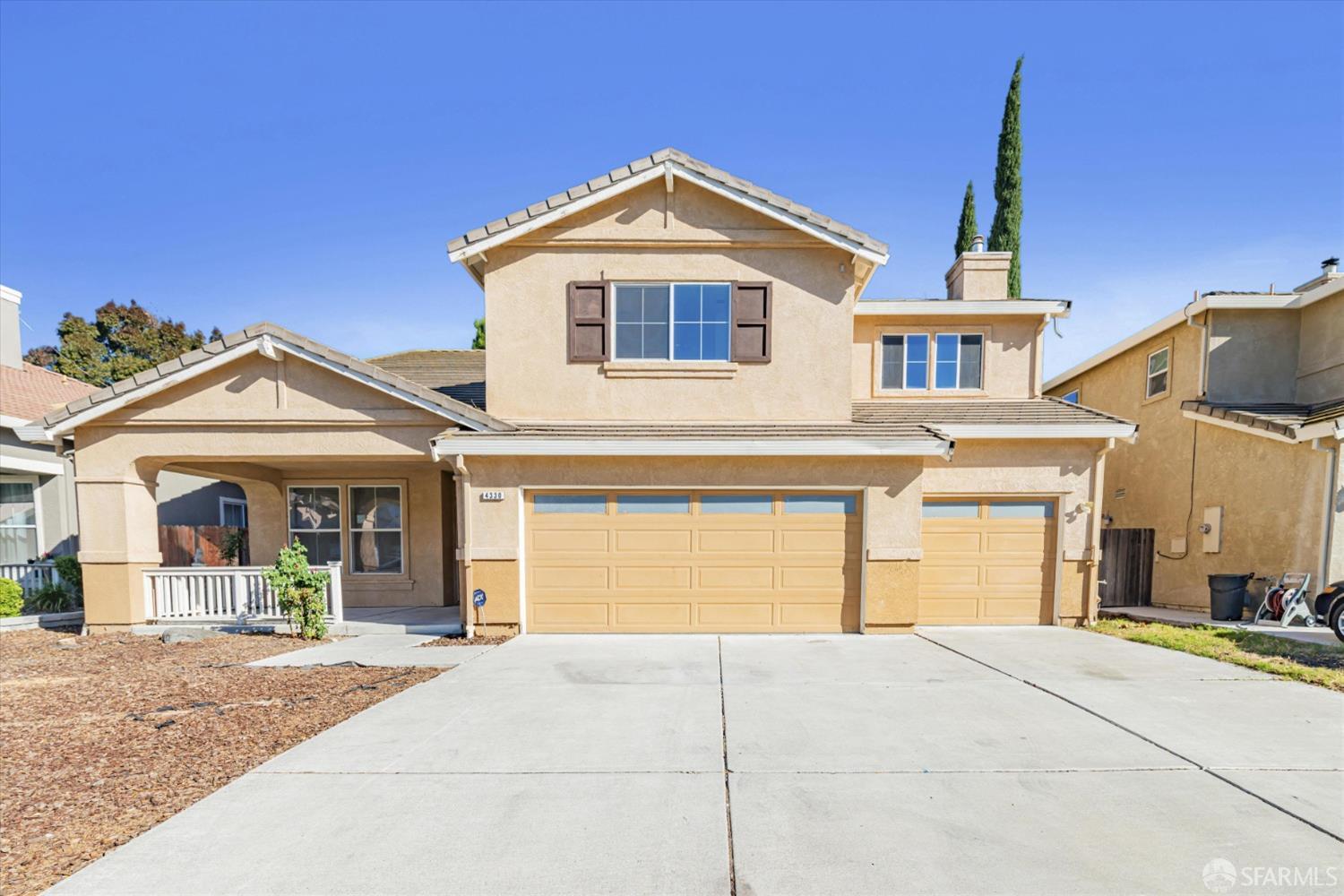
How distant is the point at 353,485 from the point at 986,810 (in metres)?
11.1

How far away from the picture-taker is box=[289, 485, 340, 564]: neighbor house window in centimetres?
1097

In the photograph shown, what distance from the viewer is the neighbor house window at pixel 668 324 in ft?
27.9

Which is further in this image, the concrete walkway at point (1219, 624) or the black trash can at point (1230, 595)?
the black trash can at point (1230, 595)

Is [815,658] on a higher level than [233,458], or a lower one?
lower

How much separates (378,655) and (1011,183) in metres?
24.2

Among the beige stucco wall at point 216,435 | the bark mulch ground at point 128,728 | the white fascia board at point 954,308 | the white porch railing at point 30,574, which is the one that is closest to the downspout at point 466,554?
the beige stucco wall at point 216,435

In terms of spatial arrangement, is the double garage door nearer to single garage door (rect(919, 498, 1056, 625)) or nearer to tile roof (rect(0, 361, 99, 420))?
single garage door (rect(919, 498, 1056, 625))

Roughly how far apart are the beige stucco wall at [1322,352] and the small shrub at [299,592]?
17834 mm

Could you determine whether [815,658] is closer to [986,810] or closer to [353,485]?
[986,810]

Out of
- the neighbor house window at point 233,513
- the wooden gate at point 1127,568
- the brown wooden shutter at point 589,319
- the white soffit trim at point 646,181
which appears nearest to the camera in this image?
the white soffit trim at point 646,181

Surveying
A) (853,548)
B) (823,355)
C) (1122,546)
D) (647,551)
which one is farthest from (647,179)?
(1122,546)

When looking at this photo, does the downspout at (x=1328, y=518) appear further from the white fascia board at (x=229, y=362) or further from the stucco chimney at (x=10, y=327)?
the stucco chimney at (x=10, y=327)

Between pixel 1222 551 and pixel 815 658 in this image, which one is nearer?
pixel 815 658

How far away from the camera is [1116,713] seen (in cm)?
489
